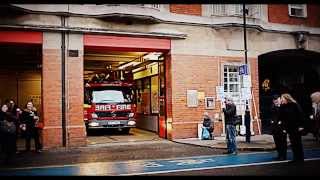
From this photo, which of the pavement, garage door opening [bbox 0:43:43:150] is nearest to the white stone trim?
the pavement

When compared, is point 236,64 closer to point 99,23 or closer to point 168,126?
point 168,126

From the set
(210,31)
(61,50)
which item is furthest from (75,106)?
(210,31)

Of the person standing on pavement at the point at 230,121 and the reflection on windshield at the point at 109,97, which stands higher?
the reflection on windshield at the point at 109,97

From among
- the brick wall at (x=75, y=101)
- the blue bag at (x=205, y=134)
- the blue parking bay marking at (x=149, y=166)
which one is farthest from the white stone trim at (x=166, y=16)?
the blue parking bay marking at (x=149, y=166)

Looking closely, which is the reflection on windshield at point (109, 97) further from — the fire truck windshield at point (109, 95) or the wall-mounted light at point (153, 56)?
the wall-mounted light at point (153, 56)

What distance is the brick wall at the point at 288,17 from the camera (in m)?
21.3

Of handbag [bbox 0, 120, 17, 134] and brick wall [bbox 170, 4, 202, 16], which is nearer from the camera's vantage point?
handbag [bbox 0, 120, 17, 134]

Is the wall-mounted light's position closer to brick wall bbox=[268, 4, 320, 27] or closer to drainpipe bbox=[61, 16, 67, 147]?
drainpipe bbox=[61, 16, 67, 147]

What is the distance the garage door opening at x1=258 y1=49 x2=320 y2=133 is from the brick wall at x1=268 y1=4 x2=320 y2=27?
1.51m

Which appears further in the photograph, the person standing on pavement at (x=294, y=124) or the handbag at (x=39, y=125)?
the handbag at (x=39, y=125)

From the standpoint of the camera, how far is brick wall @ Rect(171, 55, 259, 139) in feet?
61.3

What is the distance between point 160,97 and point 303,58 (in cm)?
872

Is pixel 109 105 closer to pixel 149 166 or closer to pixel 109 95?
pixel 109 95

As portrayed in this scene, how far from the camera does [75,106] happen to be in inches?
665
